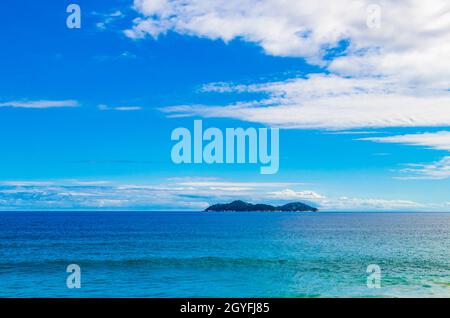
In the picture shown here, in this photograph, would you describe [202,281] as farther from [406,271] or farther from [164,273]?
[406,271]

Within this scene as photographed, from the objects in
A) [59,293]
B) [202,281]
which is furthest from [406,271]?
[59,293]

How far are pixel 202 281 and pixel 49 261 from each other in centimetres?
1788

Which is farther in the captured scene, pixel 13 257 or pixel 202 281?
pixel 13 257

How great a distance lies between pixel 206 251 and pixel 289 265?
40.5 feet

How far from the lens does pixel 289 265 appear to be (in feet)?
109

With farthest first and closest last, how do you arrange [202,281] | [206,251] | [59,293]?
[206,251], [202,281], [59,293]

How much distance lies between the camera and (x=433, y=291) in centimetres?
2117
